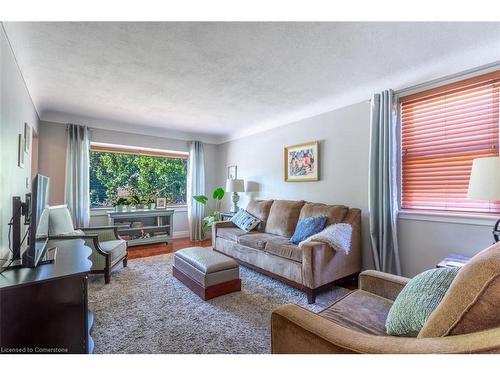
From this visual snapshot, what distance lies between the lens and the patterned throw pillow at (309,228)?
2908 mm

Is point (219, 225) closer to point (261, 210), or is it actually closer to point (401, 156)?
point (261, 210)

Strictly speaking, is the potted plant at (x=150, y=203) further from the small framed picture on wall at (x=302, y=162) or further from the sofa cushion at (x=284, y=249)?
the sofa cushion at (x=284, y=249)

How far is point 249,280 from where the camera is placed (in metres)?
3.00

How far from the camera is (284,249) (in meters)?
2.77

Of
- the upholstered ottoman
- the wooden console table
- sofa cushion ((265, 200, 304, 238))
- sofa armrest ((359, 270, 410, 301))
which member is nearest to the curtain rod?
sofa cushion ((265, 200, 304, 238))

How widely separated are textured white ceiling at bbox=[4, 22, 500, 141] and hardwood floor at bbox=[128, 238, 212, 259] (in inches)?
94.4

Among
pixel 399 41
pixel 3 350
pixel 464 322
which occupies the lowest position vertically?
pixel 3 350

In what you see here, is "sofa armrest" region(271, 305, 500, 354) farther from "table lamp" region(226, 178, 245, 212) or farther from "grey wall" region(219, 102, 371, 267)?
"table lamp" region(226, 178, 245, 212)

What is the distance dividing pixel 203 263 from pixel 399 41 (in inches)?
105

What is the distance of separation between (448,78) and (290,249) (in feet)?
7.65

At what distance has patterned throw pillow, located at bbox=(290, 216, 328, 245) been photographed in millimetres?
2908
